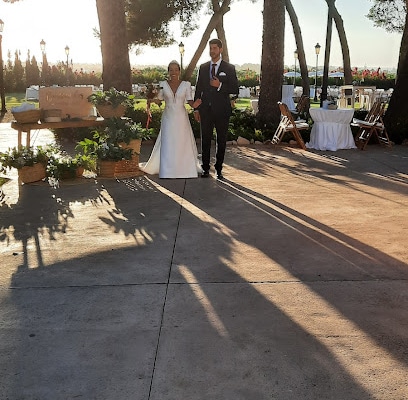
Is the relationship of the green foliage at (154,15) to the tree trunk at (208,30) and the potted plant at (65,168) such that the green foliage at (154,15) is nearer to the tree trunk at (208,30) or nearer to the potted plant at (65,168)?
the tree trunk at (208,30)

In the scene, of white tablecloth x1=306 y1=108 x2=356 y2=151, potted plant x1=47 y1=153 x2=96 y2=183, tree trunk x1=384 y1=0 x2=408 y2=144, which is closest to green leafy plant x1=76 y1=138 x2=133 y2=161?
potted plant x1=47 y1=153 x2=96 y2=183

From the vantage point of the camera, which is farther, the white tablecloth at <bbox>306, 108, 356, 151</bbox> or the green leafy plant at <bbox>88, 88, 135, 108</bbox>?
the white tablecloth at <bbox>306, 108, 356, 151</bbox>

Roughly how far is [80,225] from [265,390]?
11.6 ft

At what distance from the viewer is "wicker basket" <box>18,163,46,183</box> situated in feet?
26.6

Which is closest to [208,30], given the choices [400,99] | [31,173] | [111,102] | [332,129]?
[400,99]

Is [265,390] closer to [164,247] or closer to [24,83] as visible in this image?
[164,247]

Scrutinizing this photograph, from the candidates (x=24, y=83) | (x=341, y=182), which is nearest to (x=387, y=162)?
(x=341, y=182)

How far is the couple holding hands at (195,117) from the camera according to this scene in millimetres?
8047

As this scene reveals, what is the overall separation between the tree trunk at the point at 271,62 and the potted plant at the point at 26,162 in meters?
6.86

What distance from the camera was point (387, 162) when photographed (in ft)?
32.9

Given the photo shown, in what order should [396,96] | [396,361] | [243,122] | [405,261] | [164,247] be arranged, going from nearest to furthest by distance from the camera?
[396,361], [405,261], [164,247], [396,96], [243,122]

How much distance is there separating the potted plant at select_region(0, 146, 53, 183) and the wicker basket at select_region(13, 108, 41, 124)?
443 mm

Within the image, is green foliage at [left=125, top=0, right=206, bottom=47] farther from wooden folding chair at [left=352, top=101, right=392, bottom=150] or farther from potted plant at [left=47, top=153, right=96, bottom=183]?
potted plant at [left=47, top=153, right=96, bottom=183]

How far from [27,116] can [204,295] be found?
18.1 ft
